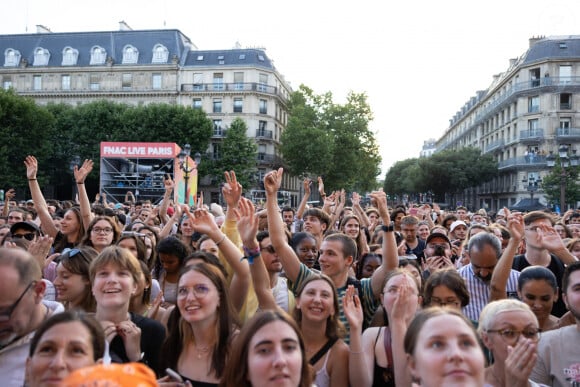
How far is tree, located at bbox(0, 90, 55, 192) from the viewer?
111 feet

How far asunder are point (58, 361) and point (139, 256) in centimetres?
256

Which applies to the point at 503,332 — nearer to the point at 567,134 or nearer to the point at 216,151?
the point at 216,151

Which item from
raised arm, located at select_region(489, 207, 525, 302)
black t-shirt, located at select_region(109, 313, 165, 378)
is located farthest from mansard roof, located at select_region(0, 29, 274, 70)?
black t-shirt, located at select_region(109, 313, 165, 378)

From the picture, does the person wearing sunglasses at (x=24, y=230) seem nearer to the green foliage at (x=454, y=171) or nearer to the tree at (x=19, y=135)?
the tree at (x=19, y=135)

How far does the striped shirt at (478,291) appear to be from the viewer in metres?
4.29

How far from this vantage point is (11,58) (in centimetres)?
5162

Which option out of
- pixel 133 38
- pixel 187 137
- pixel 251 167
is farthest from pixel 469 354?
pixel 133 38

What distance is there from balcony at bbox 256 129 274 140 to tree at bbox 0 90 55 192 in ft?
70.4

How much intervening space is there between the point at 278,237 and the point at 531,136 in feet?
161

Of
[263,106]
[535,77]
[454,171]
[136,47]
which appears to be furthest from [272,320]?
[454,171]

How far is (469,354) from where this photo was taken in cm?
214

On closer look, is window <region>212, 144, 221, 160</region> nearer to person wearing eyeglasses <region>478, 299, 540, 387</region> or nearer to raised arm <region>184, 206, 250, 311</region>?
raised arm <region>184, 206, 250, 311</region>

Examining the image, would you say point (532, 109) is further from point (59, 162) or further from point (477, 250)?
point (477, 250)

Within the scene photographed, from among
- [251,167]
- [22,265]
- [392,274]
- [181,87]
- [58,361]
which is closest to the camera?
[58,361]
